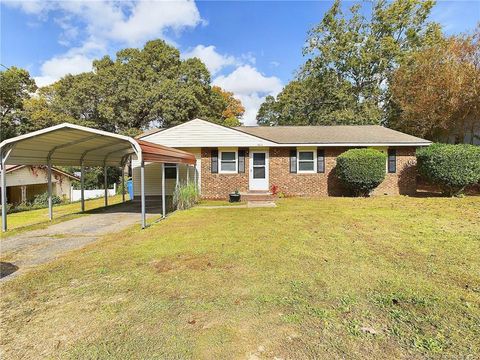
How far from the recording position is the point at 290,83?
35.6 meters

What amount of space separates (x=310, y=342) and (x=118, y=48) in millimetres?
34282

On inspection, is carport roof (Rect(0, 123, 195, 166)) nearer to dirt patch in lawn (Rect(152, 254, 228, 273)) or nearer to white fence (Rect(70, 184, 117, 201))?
dirt patch in lawn (Rect(152, 254, 228, 273))

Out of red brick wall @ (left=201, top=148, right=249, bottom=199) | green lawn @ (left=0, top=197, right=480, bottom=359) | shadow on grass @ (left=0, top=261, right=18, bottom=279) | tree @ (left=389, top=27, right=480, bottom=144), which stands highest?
tree @ (left=389, top=27, right=480, bottom=144)

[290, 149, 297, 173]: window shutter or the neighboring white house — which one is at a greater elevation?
[290, 149, 297, 173]: window shutter

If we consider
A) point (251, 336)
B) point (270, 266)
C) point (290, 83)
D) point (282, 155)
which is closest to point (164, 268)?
point (270, 266)

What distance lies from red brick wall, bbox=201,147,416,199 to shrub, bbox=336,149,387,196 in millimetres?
1119

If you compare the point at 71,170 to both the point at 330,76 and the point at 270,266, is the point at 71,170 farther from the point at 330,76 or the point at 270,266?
the point at 270,266

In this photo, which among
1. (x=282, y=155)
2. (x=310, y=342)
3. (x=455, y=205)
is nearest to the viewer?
(x=310, y=342)

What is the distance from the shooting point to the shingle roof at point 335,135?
555 inches

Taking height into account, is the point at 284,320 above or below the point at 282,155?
below

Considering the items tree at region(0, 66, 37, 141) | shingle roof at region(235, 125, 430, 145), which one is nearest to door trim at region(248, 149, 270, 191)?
shingle roof at region(235, 125, 430, 145)

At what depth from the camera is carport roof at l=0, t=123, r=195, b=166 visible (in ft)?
25.0

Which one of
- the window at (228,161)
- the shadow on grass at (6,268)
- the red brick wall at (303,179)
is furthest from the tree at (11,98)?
the shadow on grass at (6,268)

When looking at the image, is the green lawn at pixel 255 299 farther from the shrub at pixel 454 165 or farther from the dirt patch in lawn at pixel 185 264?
the shrub at pixel 454 165
